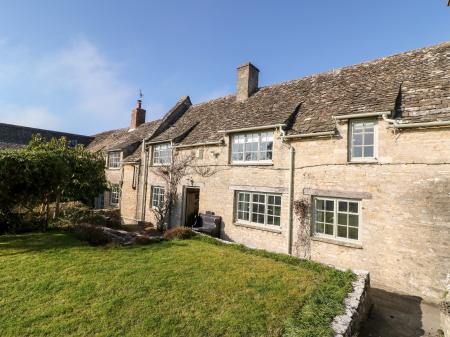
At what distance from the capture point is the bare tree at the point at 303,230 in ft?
36.8

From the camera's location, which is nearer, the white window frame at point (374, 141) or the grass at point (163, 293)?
the grass at point (163, 293)

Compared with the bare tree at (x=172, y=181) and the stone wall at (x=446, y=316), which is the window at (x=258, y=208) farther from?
the stone wall at (x=446, y=316)

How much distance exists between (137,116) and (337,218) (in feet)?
78.2

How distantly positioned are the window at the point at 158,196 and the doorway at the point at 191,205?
87.4 inches

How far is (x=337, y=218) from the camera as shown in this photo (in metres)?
10.6

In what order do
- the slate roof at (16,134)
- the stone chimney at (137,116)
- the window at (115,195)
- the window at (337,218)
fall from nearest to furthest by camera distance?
the window at (337,218)
the window at (115,195)
the stone chimney at (137,116)
the slate roof at (16,134)

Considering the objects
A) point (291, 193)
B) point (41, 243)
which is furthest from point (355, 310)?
point (41, 243)

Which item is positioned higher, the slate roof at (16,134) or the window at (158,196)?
the slate roof at (16,134)

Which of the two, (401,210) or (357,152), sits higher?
(357,152)

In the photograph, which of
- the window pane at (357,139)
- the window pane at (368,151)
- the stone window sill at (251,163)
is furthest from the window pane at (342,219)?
the stone window sill at (251,163)

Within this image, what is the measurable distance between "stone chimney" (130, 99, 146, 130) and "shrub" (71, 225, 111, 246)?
58.3 feet

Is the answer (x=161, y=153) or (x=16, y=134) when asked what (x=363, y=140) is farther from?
(x=16, y=134)

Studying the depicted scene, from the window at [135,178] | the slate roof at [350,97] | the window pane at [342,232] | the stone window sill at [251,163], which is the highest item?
the slate roof at [350,97]

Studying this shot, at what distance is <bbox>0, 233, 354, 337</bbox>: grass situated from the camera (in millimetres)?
5465
